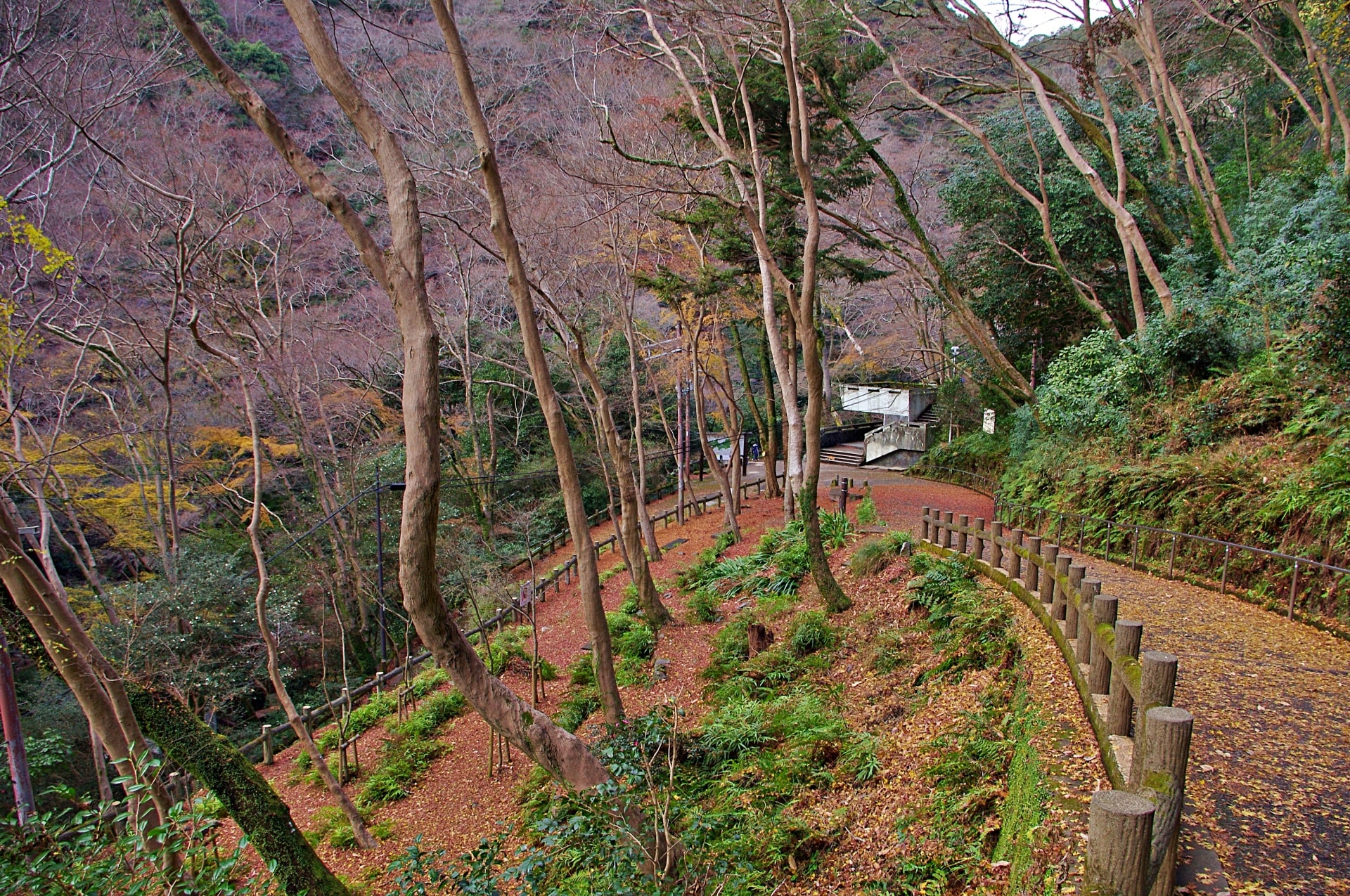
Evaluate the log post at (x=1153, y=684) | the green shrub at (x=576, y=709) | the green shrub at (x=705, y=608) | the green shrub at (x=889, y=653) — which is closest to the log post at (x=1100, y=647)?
the log post at (x=1153, y=684)

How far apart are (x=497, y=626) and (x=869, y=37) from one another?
15.7m

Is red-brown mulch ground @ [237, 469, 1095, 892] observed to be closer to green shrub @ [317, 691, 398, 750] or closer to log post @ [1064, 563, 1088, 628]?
green shrub @ [317, 691, 398, 750]

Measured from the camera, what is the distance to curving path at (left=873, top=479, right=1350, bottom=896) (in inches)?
121

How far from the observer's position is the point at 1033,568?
6.66m

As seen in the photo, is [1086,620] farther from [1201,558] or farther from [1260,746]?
[1201,558]

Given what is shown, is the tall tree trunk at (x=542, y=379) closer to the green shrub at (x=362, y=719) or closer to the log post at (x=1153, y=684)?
the log post at (x=1153, y=684)

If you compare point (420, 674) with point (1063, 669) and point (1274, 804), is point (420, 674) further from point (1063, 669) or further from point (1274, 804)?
point (1274, 804)

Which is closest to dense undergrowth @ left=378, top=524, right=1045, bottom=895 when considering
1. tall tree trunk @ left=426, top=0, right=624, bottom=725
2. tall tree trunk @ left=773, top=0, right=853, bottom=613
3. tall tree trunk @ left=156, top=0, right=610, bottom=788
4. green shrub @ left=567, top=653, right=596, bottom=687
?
tall tree trunk @ left=773, top=0, right=853, bottom=613

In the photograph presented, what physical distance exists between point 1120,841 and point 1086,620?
8.77ft

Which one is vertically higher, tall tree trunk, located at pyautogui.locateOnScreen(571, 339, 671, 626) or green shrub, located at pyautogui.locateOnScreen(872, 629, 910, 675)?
tall tree trunk, located at pyautogui.locateOnScreen(571, 339, 671, 626)

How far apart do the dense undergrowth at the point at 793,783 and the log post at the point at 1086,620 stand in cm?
55

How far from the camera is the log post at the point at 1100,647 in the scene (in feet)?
12.9

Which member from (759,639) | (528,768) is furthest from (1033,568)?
(528,768)

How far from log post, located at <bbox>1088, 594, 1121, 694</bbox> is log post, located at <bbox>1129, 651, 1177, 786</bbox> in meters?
1.32
